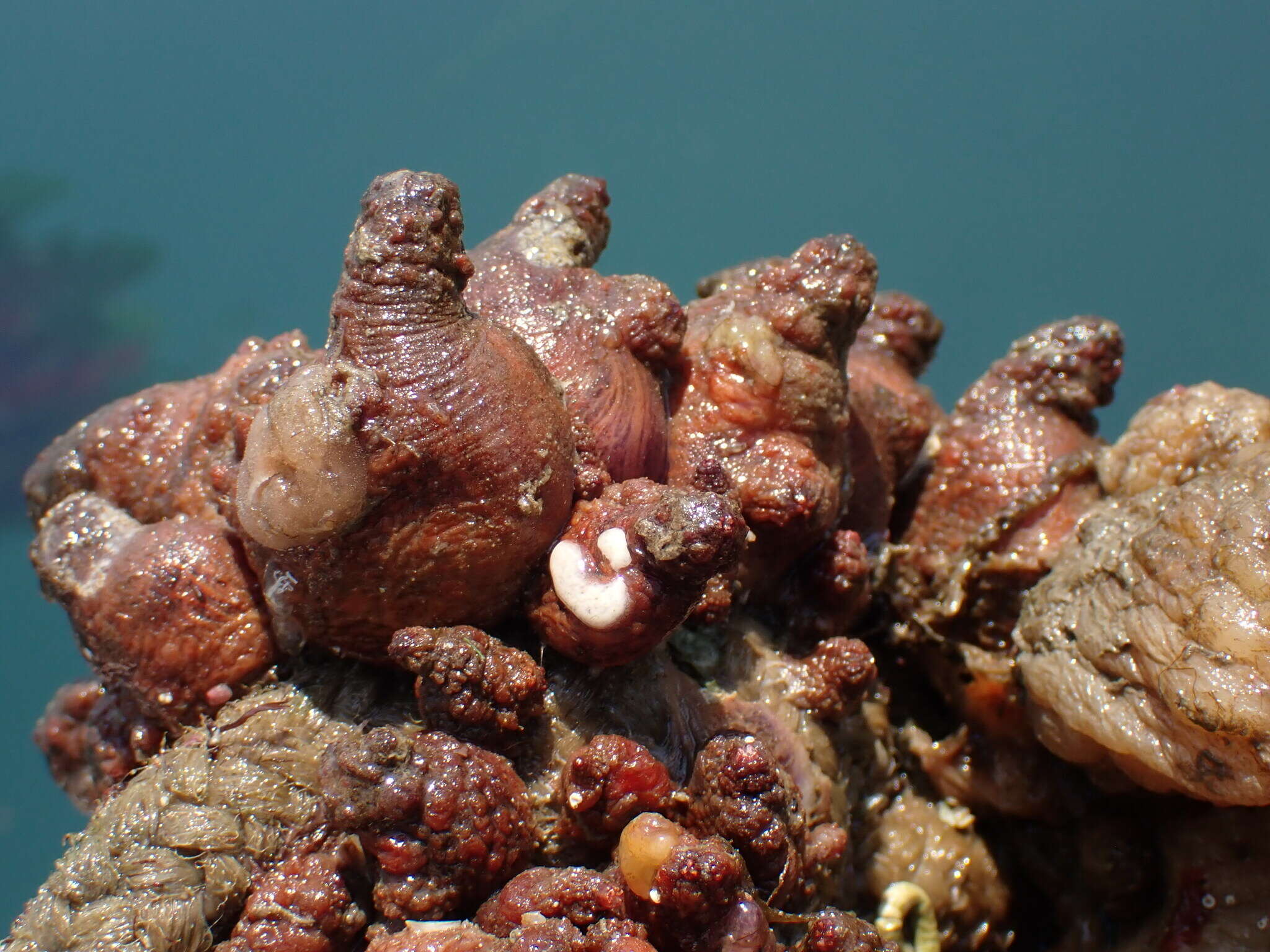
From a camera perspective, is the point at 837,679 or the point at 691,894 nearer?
the point at 691,894

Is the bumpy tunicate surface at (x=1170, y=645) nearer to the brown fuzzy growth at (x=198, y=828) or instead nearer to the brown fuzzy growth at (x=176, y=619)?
the brown fuzzy growth at (x=198, y=828)

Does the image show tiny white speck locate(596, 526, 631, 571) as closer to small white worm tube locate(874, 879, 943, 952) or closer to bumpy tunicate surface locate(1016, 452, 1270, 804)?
bumpy tunicate surface locate(1016, 452, 1270, 804)

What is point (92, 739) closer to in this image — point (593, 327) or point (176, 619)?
point (176, 619)

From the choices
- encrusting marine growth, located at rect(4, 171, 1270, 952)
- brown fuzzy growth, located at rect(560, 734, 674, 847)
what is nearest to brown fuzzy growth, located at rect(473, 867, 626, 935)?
encrusting marine growth, located at rect(4, 171, 1270, 952)

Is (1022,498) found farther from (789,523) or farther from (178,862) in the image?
(178,862)

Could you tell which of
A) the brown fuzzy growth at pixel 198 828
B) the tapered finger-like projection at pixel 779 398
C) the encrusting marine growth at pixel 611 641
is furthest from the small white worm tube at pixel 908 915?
the brown fuzzy growth at pixel 198 828

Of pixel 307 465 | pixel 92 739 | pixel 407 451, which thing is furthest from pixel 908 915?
pixel 92 739

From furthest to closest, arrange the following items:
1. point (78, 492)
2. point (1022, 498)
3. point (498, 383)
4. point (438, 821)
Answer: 1. point (1022, 498)
2. point (78, 492)
3. point (498, 383)
4. point (438, 821)

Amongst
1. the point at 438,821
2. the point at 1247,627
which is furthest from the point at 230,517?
the point at 1247,627
